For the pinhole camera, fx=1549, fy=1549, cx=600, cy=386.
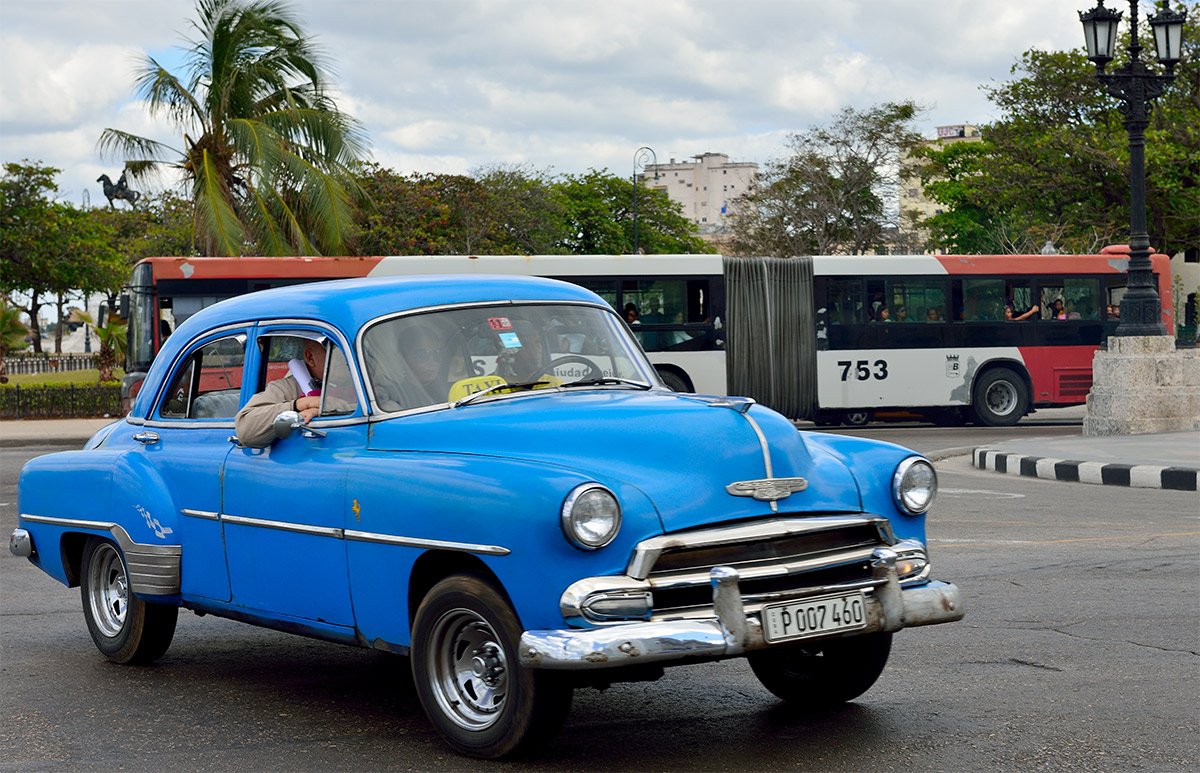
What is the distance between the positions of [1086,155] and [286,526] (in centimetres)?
4268

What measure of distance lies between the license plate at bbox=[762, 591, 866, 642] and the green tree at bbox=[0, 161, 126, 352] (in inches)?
2365

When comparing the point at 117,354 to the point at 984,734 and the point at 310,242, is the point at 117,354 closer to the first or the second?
the point at 310,242

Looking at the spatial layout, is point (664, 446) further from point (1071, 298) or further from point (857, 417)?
point (1071, 298)

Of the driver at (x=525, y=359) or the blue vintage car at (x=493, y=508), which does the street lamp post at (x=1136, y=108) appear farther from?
the driver at (x=525, y=359)

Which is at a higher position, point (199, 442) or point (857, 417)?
point (199, 442)

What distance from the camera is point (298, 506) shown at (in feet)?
19.6

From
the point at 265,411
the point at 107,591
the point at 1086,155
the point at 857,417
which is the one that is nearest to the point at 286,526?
the point at 265,411

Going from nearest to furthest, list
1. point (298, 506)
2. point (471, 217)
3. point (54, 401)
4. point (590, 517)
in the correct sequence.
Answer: point (590, 517) < point (298, 506) < point (54, 401) < point (471, 217)

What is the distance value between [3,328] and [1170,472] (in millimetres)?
28921

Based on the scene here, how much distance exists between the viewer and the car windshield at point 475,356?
5.96 meters

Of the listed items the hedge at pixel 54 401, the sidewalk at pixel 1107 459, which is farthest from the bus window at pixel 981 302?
the hedge at pixel 54 401

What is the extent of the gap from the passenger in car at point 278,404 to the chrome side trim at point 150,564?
0.72m

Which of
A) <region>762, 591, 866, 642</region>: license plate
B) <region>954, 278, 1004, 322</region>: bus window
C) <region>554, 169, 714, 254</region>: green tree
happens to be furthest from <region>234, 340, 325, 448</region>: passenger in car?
<region>554, 169, 714, 254</region>: green tree

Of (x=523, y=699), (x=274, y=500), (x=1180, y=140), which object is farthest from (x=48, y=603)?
(x=1180, y=140)
